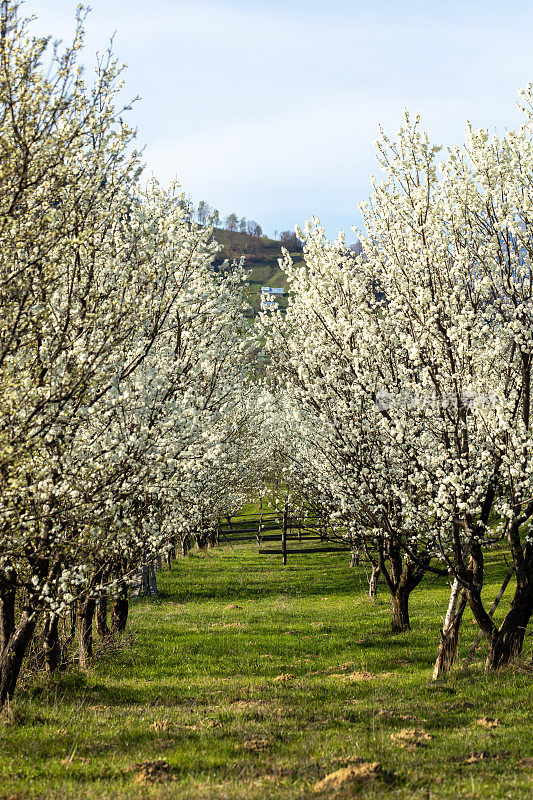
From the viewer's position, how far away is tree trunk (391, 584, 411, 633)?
59.6ft

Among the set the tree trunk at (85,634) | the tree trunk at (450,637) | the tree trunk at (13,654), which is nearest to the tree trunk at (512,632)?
the tree trunk at (450,637)

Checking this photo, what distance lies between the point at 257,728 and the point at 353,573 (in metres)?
23.7

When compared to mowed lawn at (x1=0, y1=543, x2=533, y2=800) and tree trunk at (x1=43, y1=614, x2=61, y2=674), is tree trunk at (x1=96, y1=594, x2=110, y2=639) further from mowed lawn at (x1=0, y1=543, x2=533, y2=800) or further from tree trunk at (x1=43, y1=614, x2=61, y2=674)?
tree trunk at (x1=43, y1=614, x2=61, y2=674)

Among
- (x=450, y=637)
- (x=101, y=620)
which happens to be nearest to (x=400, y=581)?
(x=450, y=637)

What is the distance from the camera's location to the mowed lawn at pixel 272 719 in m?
7.62

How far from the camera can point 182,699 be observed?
40.6 feet

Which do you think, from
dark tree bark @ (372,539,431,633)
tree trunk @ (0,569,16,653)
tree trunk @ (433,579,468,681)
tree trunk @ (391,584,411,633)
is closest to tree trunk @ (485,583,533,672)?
tree trunk @ (433,579,468,681)

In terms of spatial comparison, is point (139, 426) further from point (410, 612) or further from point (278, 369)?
point (410, 612)

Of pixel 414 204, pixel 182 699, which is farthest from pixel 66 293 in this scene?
pixel 182 699

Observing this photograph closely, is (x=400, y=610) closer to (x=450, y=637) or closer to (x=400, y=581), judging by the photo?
(x=400, y=581)

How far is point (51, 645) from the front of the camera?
43.3 feet

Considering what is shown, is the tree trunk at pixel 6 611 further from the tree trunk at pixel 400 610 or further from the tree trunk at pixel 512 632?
the tree trunk at pixel 400 610

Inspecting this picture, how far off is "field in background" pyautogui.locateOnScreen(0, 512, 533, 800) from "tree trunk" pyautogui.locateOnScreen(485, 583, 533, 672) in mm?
344

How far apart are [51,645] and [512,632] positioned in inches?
388
